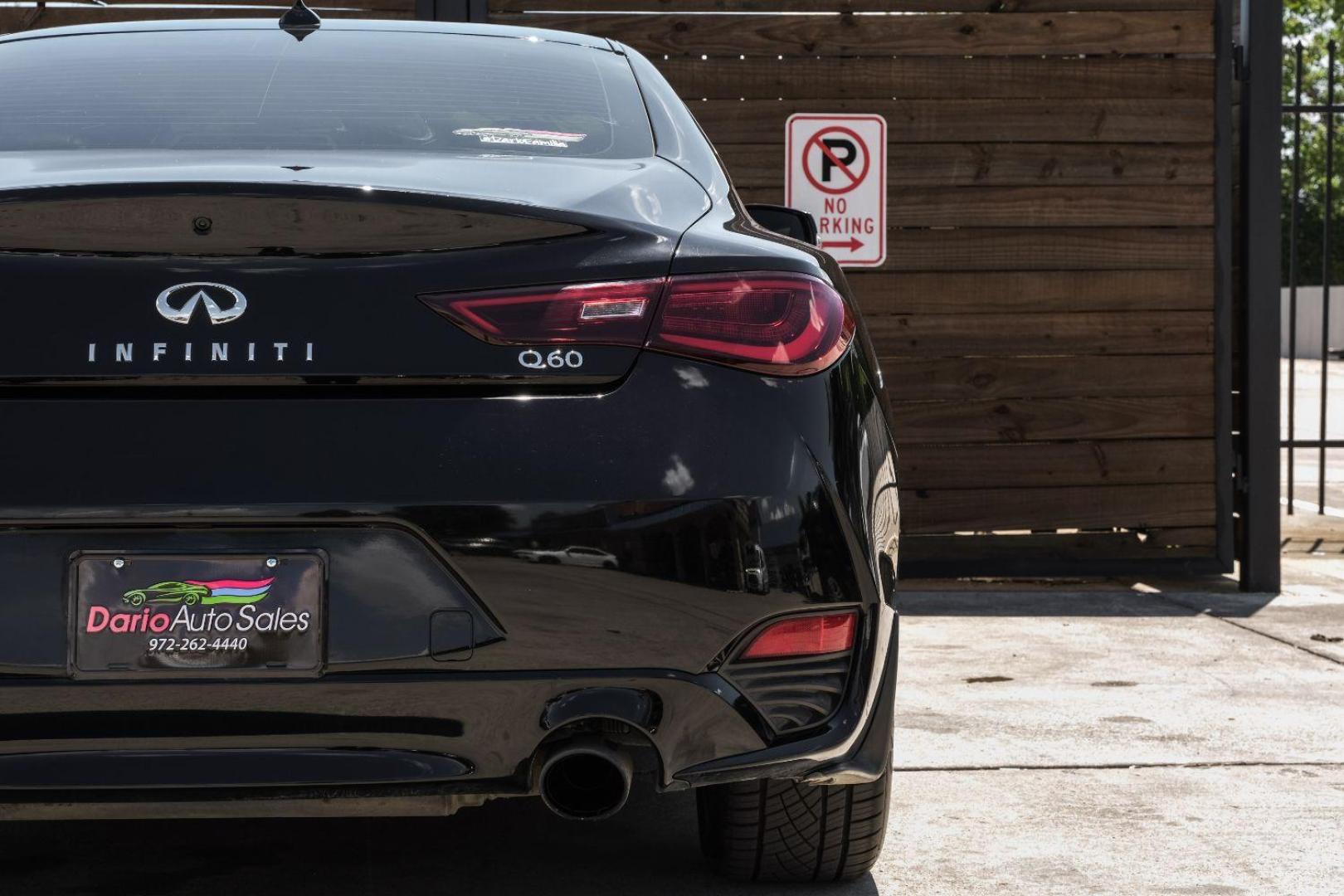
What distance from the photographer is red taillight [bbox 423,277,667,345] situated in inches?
87.9

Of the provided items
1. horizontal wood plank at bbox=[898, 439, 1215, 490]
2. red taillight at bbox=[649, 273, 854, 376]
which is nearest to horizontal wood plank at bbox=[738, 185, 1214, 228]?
horizontal wood plank at bbox=[898, 439, 1215, 490]

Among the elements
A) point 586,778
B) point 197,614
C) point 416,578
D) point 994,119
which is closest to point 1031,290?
point 994,119

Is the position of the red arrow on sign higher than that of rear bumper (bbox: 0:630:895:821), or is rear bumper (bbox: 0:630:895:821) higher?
the red arrow on sign

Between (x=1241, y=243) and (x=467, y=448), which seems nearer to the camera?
(x=467, y=448)

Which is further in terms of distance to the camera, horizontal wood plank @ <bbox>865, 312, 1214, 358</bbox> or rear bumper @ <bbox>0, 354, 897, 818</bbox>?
horizontal wood plank @ <bbox>865, 312, 1214, 358</bbox>

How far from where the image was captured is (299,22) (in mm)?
3342

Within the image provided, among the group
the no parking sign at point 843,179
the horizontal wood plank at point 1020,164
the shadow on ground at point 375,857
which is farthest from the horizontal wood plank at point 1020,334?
the shadow on ground at point 375,857

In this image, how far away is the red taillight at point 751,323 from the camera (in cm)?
230

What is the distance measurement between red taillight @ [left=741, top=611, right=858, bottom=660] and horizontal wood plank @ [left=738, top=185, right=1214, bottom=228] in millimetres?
4671

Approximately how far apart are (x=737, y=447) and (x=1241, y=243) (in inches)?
200

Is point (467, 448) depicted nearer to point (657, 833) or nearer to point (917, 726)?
point (657, 833)

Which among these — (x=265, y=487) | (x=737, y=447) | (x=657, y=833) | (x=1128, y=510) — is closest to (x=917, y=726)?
(x=657, y=833)

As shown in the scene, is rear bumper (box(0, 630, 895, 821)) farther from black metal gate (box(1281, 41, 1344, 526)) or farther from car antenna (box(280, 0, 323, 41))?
black metal gate (box(1281, 41, 1344, 526))

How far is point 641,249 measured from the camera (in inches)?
91.0
